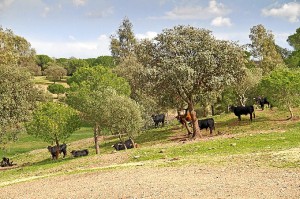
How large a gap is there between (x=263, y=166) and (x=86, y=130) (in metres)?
69.7

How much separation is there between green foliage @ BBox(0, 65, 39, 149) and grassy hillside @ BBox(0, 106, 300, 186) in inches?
831

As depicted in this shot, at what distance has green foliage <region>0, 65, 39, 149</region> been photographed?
76375 mm

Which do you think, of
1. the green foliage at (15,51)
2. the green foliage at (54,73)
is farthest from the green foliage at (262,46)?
the green foliage at (54,73)

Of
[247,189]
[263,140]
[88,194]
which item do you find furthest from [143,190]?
[263,140]

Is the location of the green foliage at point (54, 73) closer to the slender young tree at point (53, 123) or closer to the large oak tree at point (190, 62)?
the slender young tree at point (53, 123)

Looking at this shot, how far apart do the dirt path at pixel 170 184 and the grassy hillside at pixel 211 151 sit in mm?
2287

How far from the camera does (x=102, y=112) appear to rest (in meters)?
44.8

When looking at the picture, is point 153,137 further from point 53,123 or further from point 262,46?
point 262,46

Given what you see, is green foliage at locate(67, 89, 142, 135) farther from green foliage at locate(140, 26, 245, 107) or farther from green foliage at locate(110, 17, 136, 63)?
green foliage at locate(110, 17, 136, 63)

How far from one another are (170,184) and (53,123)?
95.1ft

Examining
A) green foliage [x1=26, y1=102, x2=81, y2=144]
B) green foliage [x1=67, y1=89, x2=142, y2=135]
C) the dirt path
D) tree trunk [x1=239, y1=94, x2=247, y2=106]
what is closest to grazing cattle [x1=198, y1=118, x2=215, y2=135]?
green foliage [x1=67, y1=89, x2=142, y2=135]

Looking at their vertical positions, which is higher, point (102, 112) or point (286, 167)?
point (102, 112)

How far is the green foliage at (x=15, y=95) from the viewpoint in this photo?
76375 millimetres

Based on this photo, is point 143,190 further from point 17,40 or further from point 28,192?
point 17,40
